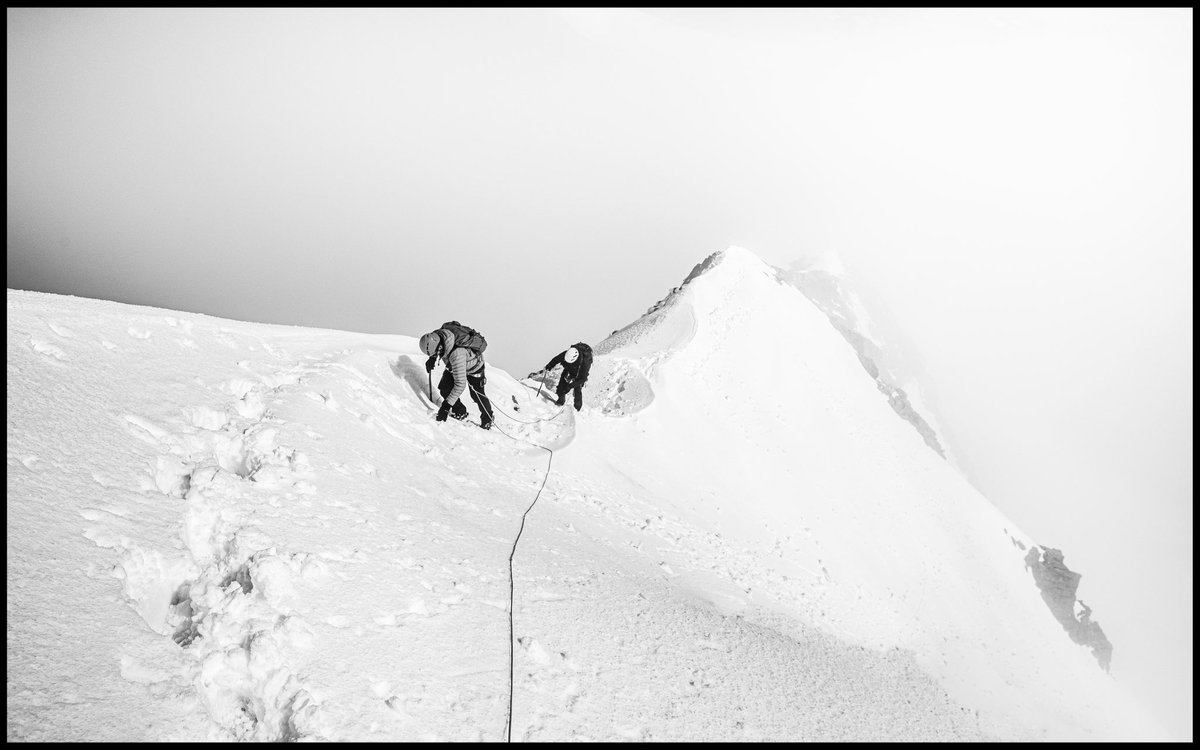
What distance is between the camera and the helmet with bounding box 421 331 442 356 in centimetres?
870

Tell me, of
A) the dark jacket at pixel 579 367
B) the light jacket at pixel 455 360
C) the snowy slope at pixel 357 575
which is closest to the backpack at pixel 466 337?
the light jacket at pixel 455 360

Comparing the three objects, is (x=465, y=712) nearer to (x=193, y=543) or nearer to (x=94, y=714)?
(x=94, y=714)

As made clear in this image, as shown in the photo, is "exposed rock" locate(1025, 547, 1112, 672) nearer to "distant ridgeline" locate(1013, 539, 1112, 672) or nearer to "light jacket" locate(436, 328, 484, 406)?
"distant ridgeline" locate(1013, 539, 1112, 672)

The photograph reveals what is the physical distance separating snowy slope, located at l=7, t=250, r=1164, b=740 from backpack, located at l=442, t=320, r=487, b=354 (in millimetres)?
1465

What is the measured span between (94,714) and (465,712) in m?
1.89

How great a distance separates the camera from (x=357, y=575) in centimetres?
398

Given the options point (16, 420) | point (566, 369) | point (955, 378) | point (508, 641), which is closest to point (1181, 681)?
point (955, 378)

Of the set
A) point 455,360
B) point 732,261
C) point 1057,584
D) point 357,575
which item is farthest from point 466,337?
point 1057,584

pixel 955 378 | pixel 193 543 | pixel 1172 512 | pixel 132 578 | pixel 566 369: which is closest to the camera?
pixel 132 578

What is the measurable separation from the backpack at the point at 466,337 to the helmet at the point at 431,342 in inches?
10.5

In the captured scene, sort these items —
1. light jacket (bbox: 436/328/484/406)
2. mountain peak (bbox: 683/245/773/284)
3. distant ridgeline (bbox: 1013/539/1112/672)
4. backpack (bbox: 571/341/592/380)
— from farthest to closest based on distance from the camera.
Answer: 1. mountain peak (bbox: 683/245/773/284)
2. distant ridgeline (bbox: 1013/539/1112/672)
3. backpack (bbox: 571/341/592/380)
4. light jacket (bbox: 436/328/484/406)

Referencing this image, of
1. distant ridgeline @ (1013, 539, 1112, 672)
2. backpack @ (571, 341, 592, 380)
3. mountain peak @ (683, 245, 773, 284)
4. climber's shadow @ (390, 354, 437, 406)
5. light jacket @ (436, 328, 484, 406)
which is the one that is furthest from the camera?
mountain peak @ (683, 245, 773, 284)

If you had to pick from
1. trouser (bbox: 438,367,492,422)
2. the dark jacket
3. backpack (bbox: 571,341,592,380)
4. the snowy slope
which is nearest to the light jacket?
trouser (bbox: 438,367,492,422)

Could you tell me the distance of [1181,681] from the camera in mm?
58281
